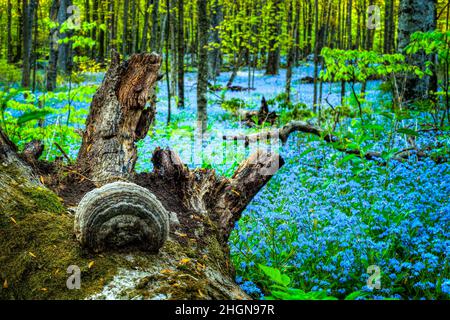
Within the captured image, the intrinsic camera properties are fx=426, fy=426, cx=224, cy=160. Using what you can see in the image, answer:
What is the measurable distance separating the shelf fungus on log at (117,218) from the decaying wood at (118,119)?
55.6 inches

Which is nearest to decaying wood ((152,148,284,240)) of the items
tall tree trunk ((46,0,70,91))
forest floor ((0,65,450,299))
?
forest floor ((0,65,450,299))

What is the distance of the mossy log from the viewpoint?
230 centimetres

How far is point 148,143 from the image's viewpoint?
954cm

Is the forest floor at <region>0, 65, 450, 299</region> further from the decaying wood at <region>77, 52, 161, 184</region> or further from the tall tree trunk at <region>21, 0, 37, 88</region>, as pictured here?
the tall tree trunk at <region>21, 0, 37, 88</region>

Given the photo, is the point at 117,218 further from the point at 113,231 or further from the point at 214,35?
the point at 214,35

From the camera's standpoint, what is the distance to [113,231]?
2.46 meters

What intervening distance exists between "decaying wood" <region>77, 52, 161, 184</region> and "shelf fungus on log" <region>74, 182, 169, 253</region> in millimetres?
1413

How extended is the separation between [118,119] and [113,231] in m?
2.06

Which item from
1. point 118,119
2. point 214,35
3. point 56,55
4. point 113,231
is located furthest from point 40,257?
point 214,35

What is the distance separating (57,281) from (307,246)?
2.25 metres

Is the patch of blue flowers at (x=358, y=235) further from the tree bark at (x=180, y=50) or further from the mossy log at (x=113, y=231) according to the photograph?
the tree bark at (x=180, y=50)
